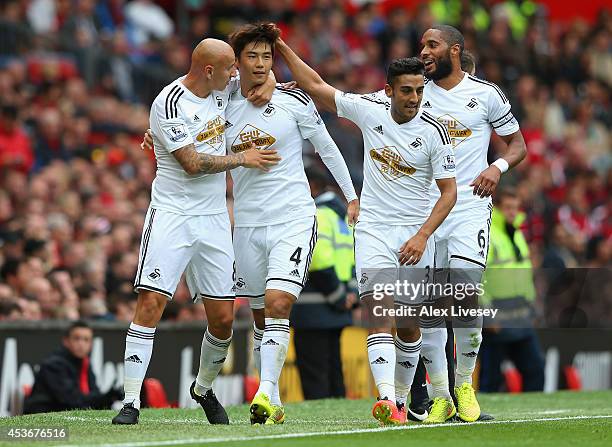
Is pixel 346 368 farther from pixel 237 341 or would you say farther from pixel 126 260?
pixel 126 260

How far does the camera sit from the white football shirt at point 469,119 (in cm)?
1077

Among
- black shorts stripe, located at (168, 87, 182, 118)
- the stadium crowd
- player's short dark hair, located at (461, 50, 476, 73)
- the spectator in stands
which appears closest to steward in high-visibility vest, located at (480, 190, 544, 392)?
the stadium crowd

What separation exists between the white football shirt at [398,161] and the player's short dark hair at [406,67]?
0.35 m

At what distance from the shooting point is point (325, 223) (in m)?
14.0

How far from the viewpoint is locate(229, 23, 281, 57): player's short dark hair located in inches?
400

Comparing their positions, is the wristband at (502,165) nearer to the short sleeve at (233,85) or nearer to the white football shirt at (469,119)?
the white football shirt at (469,119)

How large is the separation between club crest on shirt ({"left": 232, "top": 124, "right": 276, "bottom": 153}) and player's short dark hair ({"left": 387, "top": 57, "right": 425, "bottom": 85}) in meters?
1.00

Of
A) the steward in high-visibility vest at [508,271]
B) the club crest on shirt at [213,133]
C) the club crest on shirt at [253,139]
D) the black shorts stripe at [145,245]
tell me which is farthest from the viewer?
the steward in high-visibility vest at [508,271]

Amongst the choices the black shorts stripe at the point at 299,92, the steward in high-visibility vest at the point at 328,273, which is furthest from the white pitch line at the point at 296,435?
the steward in high-visibility vest at the point at 328,273

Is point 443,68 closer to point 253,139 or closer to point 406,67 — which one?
point 406,67

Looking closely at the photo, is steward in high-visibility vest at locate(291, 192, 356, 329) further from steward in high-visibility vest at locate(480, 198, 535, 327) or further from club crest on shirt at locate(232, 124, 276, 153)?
club crest on shirt at locate(232, 124, 276, 153)

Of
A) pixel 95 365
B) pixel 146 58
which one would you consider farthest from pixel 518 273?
pixel 146 58

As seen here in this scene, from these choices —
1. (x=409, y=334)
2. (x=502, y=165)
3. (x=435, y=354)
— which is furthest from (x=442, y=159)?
(x=435, y=354)

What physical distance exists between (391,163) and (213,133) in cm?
126
